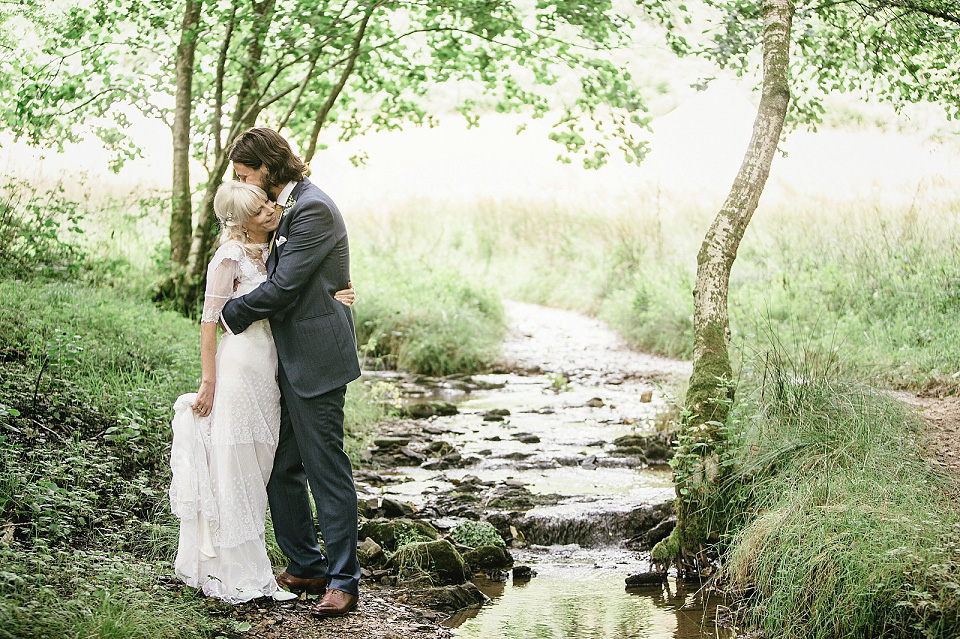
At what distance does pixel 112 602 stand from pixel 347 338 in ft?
4.67

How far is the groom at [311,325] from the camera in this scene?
150 inches

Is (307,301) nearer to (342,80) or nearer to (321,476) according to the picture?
(321,476)

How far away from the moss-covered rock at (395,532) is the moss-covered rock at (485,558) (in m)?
0.24

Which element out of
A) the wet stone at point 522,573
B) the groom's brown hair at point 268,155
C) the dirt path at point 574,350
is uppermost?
the groom's brown hair at point 268,155

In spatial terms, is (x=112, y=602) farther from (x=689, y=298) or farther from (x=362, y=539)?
(x=689, y=298)

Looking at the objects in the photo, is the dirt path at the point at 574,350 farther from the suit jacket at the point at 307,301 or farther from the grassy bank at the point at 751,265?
the suit jacket at the point at 307,301

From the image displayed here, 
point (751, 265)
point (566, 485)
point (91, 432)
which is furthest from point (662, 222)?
point (91, 432)

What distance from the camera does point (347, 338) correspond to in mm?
3941

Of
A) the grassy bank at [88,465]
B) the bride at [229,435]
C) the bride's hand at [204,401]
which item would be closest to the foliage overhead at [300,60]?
the grassy bank at [88,465]

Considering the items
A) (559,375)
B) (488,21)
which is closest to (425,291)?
(559,375)

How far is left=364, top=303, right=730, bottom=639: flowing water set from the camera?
4422 millimetres

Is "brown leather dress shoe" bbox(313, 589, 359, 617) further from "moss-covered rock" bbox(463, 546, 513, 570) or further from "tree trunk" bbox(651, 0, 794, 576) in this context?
"tree trunk" bbox(651, 0, 794, 576)

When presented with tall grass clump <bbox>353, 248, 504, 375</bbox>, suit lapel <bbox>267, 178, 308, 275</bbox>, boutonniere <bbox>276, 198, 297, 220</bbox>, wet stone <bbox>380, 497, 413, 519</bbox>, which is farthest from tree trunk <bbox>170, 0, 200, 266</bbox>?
suit lapel <bbox>267, 178, 308, 275</bbox>

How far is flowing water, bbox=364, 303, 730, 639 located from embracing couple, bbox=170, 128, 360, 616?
1015 millimetres
